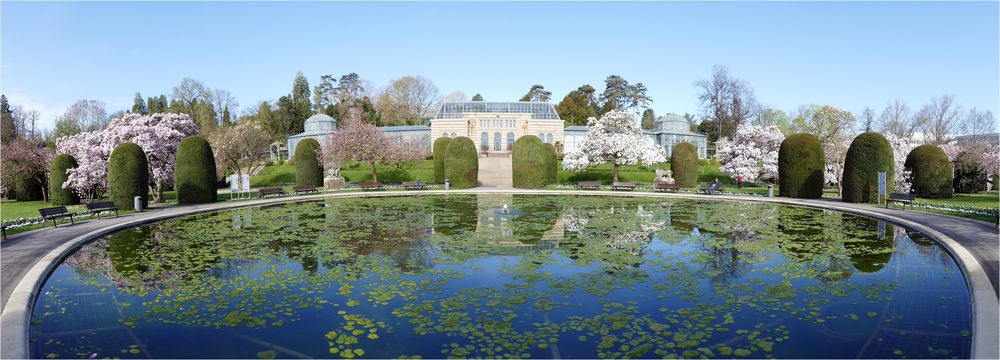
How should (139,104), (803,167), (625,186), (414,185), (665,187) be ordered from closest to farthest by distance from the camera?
(803,167) < (665,187) < (625,186) < (414,185) < (139,104)

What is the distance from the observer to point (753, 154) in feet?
120

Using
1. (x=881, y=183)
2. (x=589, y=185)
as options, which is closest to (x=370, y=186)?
(x=589, y=185)

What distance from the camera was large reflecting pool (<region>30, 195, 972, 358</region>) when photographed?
6641 millimetres

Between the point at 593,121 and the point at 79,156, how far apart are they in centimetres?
3080

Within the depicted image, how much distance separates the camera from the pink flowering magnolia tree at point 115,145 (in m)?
23.5

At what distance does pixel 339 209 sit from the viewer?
22516 mm

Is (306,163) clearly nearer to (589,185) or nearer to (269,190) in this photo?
(269,190)

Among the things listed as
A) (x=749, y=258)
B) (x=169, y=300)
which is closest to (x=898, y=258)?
(x=749, y=258)

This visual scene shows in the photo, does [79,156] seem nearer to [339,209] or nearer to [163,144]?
[163,144]

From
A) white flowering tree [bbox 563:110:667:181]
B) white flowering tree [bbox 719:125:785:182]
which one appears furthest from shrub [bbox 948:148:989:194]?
white flowering tree [bbox 563:110:667:181]

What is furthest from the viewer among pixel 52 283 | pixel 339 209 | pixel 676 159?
pixel 676 159

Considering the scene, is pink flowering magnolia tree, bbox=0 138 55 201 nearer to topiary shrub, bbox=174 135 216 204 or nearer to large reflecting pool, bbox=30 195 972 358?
topiary shrub, bbox=174 135 216 204

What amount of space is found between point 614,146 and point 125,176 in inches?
1102

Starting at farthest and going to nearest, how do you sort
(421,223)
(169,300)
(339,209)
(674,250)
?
1. (339,209)
2. (421,223)
3. (674,250)
4. (169,300)
